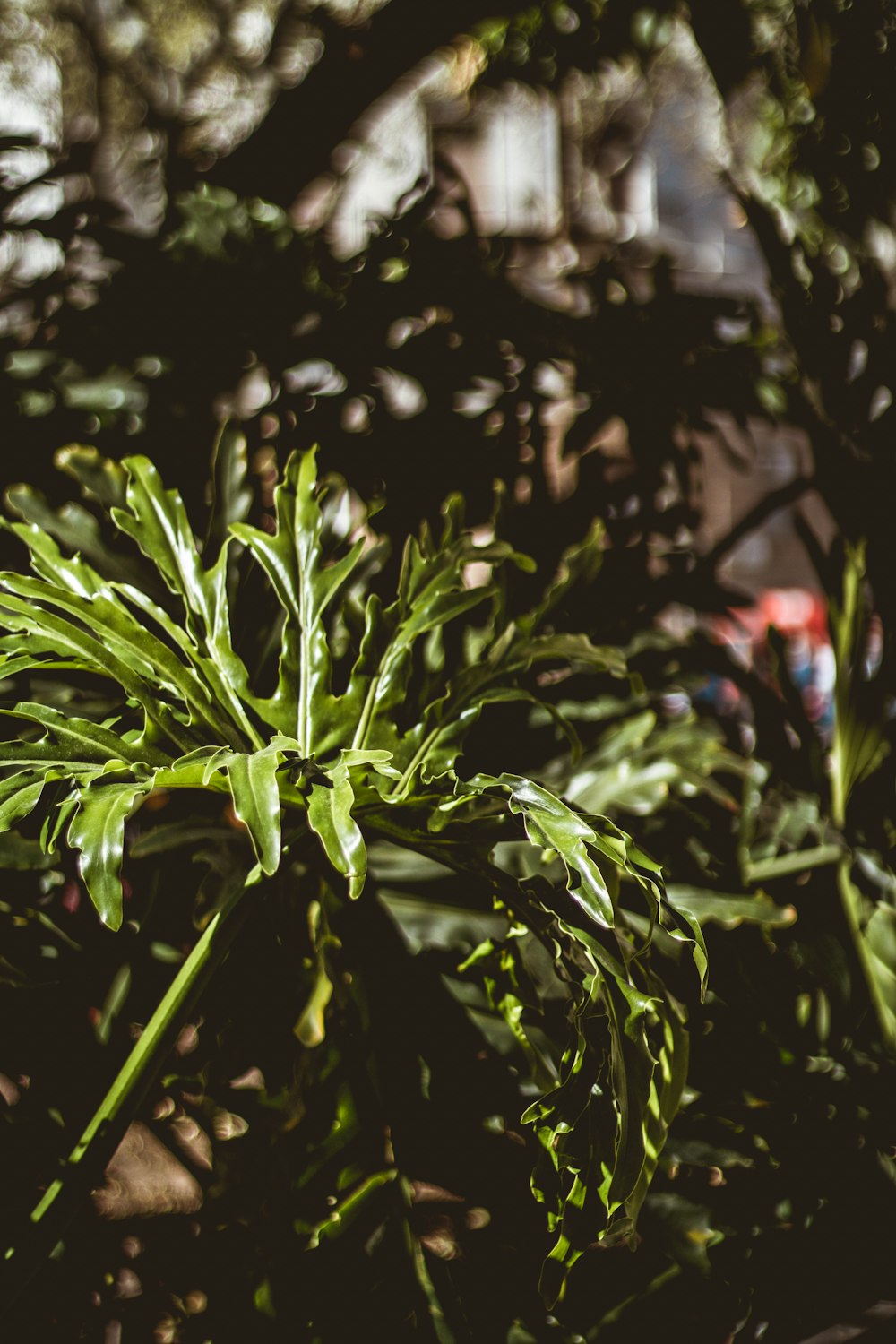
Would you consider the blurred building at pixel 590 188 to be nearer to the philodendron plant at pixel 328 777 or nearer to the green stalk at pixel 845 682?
the green stalk at pixel 845 682

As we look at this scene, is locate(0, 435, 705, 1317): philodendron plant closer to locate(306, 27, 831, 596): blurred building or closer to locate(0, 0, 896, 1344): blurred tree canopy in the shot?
locate(0, 0, 896, 1344): blurred tree canopy

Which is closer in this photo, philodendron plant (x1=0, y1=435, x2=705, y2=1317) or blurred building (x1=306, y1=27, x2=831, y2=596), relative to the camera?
philodendron plant (x1=0, y1=435, x2=705, y2=1317)

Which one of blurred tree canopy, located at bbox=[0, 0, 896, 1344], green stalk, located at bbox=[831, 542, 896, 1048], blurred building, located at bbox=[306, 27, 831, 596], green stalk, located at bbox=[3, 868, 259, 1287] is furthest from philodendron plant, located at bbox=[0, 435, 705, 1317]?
blurred building, located at bbox=[306, 27, 831, 596]

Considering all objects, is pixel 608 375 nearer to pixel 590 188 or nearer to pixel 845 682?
pixel 845 682

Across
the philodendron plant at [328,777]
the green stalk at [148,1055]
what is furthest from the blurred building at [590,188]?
the green stalk at [148,1055]

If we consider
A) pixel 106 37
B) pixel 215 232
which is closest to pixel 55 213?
pixel 215 232

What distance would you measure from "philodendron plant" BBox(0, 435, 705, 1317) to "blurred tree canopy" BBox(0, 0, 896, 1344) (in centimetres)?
27

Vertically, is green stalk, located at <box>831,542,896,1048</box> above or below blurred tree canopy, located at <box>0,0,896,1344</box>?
below

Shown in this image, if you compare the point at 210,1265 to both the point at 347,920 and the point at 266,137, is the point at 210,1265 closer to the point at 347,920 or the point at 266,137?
the point at 347,920

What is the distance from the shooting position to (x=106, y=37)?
14.1ft

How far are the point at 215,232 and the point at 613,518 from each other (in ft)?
2.71

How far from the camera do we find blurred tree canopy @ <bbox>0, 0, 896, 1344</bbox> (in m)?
1.57

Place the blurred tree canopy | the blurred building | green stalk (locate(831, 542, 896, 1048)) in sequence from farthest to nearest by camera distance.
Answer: the blurred building < green stalk (locate(831, 542, 896, 1048)) < the blurred tree canopy

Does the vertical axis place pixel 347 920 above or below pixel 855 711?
above
